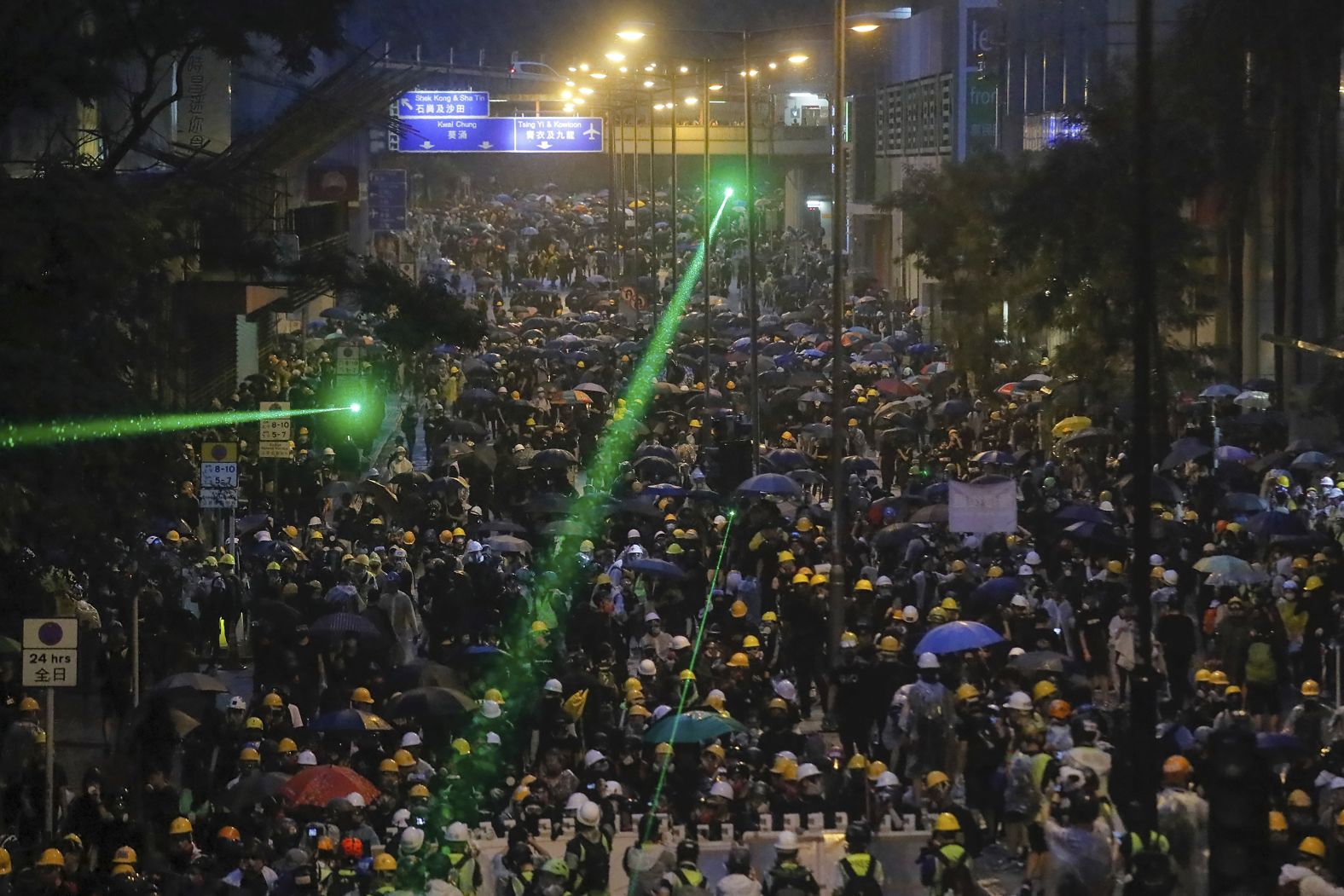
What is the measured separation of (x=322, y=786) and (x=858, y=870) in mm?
3634

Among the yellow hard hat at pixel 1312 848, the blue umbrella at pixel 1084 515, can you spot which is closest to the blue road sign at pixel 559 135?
the blue umbrella at pixel 1084 515

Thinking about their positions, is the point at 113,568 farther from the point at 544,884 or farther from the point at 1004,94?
the point at 1004,94

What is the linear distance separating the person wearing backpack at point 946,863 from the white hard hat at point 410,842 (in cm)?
271

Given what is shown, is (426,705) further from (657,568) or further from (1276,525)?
(1276,525)

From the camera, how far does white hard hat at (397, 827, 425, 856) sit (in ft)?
41.4

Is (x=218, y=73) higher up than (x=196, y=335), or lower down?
higher up

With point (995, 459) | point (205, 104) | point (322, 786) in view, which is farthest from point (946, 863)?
point (205, 104)

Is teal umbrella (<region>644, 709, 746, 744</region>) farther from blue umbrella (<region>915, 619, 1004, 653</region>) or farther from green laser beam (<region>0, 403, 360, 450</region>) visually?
green laser beam (<region>0, 403, 360, 450</region>)

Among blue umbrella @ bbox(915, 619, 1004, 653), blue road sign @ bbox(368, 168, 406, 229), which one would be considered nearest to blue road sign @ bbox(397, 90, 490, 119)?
blue road sign @ bbox(368, 168, 406, 229)

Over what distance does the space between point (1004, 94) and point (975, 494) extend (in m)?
37.5

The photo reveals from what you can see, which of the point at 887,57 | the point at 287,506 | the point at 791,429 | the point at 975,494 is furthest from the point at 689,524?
the point at 887,57

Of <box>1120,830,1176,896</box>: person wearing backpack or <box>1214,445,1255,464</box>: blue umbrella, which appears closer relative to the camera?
<box>1120,830,1176,896</box>: person wearing backpack

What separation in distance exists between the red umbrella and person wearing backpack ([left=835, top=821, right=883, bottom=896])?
328cm

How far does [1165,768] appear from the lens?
526 inches
